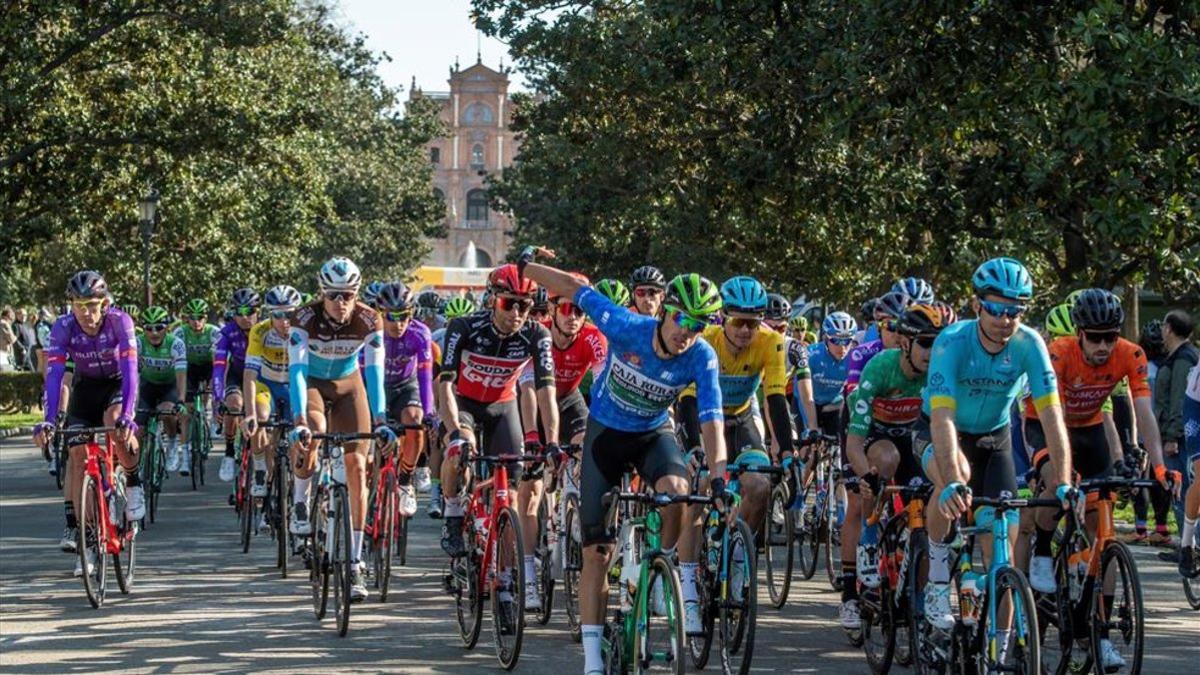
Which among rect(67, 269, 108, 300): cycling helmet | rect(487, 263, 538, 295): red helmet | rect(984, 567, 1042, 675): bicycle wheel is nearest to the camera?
rect(984, 567, 1042, 675): bicycle wheel

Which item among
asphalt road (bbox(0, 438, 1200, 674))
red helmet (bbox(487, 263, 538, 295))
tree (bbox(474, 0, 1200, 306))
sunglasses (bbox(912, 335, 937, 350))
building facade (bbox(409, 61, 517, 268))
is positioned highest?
building facade (bbox(409, 61, 517, 268))

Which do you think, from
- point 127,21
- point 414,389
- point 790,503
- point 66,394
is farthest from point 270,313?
point 127,21

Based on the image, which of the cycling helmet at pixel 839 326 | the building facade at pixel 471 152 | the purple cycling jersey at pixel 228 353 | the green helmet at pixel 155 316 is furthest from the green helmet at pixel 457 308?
the building facade at pixel 471 152

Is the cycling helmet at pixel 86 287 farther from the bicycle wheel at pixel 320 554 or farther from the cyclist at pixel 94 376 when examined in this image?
the bicycle wheel at pixel 320 554

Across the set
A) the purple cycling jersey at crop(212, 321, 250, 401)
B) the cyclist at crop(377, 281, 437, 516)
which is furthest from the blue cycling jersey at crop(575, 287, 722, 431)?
the purple cycling jersey at crop(212, 321, 250, 401)

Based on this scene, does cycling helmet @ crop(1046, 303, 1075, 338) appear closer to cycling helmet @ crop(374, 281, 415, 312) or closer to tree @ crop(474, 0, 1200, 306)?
tree @ crop(474, 0, 1200, 306)

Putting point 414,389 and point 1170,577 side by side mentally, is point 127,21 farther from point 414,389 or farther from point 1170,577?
point 1170,577

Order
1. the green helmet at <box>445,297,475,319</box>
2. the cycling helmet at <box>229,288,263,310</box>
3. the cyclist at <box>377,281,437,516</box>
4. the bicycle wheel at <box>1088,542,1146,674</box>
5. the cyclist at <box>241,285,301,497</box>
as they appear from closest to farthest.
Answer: the bicycle wheel at <box>1088,542,1146,674</box> → the cyclist at <box>377,281,437,516</box> → the cyclist at <box>241,285,301,497</box> → the green helmet at <box>445,297,475,319</box> → the cycling helmet at <box>229,288,263,310</box>

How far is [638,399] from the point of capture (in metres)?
9.20

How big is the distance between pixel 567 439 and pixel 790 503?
62.5 inches

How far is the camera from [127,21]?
32.7 m

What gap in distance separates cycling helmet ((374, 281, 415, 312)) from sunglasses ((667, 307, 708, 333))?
640cm

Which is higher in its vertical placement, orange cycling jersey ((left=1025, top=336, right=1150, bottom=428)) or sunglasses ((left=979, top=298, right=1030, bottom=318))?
sunglasses ((left=979, top=298, right=1030, bottom=318))

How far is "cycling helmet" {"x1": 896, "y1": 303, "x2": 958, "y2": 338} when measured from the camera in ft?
34.5
